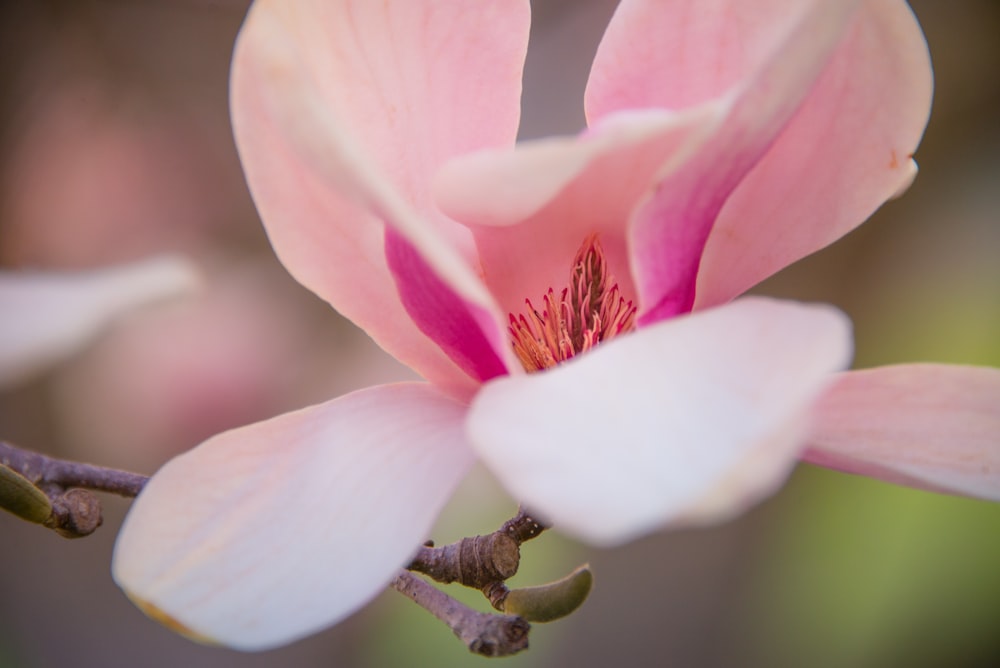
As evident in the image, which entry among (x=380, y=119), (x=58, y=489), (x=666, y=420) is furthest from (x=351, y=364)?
(x=666, y=420)

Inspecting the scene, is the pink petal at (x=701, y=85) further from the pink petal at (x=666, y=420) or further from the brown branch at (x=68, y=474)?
the brown branch at (x=68, y=474)

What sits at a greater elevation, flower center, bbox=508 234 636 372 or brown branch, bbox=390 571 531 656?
flower center, bbox=508 234 636 372

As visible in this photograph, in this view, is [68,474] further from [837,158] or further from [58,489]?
[837,158]

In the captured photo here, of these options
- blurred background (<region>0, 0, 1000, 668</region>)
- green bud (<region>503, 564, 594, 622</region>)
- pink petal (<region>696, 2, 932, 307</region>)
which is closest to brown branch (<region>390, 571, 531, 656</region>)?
green bud (<region>503, 564, 594, 622</region>)

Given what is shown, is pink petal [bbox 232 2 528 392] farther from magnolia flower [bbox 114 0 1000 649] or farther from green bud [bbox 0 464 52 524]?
green bud [bbox 0 464 52 524]

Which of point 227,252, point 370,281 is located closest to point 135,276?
point 370,281

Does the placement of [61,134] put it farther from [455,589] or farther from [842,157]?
[842,157]

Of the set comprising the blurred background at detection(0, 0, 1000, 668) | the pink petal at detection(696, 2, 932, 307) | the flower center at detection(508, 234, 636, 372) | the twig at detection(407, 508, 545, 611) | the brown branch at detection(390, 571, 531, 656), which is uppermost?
the pink petal at detection(696, 2, 932, 307)

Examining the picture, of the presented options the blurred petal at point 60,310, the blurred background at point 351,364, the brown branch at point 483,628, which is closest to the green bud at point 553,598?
the brown branch at point 483,628
